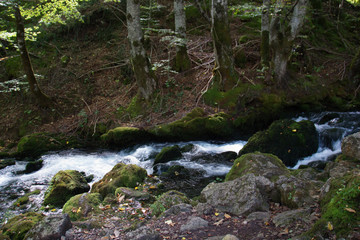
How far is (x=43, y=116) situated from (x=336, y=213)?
11844mm

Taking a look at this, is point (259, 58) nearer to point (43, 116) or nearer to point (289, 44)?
point (289, 44)

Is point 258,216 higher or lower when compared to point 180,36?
lower

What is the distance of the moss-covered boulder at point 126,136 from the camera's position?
9.91m

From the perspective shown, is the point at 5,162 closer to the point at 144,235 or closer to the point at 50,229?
the point at 50,229

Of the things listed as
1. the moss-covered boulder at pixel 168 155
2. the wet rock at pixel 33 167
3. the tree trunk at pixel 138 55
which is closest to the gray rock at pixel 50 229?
the moss-covered boulder at pixel 168 155

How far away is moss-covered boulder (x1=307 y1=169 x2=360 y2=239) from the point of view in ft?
9.18

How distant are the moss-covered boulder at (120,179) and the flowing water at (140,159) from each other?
102cm

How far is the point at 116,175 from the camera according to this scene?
691 centimetres

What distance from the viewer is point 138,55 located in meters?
10.5

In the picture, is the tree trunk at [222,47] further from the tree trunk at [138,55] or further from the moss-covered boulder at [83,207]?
the moss-covered boulder at [83,207]

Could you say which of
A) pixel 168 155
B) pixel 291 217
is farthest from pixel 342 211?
pixel 168 155

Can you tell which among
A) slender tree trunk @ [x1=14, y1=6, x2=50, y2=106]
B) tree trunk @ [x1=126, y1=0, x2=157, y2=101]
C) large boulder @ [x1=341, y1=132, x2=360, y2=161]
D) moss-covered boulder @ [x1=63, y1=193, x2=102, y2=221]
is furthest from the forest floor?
slender tree trunk @ [x1=14, y1=6, x2=50, y2=106]

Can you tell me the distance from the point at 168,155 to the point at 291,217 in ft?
17.7

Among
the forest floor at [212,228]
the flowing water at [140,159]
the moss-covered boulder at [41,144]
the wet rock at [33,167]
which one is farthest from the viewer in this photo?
the moss-covered boulder at [41,144]
